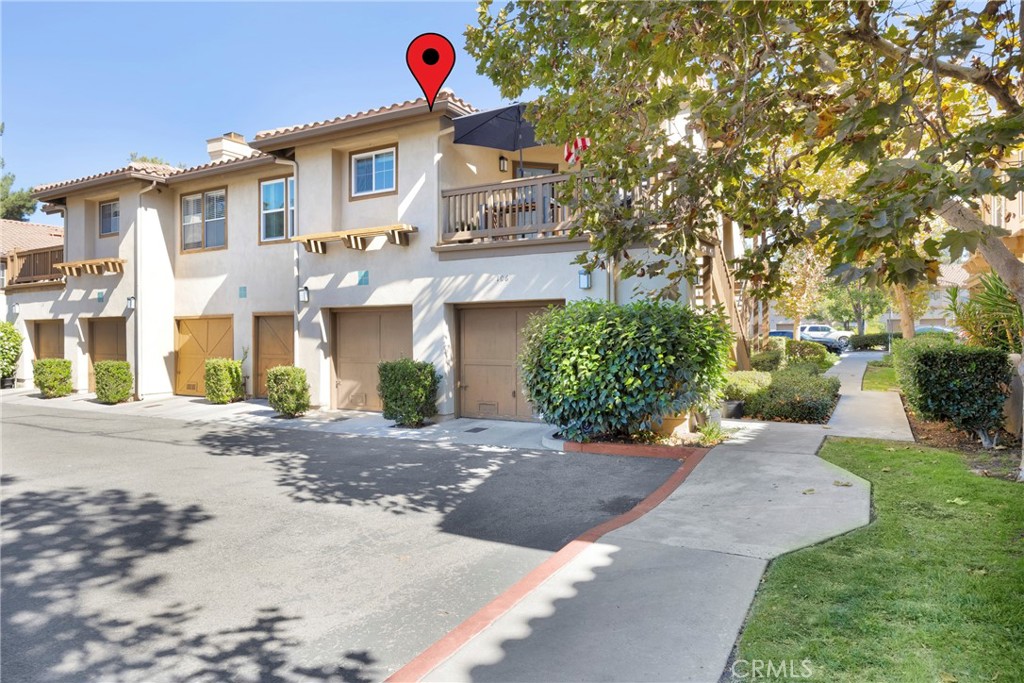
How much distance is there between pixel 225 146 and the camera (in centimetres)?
1788

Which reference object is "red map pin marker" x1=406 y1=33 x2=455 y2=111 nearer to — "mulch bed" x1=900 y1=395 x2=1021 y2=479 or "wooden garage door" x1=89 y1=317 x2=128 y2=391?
"mulch bed" x1=900 y1=395 x2=1021 y2=479

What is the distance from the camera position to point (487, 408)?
12000mm

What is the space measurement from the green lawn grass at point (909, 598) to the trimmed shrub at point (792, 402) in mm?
5034

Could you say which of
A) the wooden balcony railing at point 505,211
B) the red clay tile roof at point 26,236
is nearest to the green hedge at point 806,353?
the wooden balcony railing at point 505,211

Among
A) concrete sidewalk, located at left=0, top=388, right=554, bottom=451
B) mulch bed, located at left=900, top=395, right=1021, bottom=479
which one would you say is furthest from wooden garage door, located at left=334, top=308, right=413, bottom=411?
mulch bed, located at left=900, top=395, right=1021, bottom=479

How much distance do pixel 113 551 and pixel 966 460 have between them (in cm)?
883

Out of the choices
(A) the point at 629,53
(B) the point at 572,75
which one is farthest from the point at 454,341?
(A) the point at 629,53

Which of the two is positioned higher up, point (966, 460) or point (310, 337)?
point (310, 337)

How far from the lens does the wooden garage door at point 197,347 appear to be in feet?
53.0

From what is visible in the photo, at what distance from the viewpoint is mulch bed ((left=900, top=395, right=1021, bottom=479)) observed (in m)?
6.55

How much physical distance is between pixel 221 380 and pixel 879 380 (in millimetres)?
17488

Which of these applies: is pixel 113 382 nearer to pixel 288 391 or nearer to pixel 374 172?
pixel 288 391

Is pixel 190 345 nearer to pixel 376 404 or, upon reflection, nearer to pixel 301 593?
pixel 376 404

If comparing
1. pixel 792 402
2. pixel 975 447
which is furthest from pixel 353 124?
pixel 975 447
